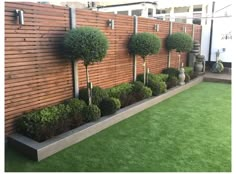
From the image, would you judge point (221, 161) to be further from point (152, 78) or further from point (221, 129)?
point (152, 78)

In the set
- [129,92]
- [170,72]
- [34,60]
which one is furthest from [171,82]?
[34,60]

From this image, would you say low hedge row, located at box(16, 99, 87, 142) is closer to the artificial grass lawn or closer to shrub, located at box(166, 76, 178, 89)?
the artificial grass lawn

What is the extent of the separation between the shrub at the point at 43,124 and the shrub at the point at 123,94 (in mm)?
1552

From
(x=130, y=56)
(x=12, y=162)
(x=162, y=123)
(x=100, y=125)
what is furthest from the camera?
(x=130, y=56)

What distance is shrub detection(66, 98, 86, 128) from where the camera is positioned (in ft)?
13.3

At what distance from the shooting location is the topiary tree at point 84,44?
4031mm

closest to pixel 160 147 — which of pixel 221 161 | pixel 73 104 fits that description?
pixel 221 161

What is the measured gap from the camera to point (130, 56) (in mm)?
6426

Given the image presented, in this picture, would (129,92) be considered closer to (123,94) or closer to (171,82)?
(123,94)

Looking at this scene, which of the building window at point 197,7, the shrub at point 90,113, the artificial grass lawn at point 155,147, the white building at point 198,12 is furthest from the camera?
the building window at point 197,7

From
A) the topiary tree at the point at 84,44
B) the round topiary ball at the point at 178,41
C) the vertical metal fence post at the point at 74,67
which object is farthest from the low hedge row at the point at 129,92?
the round topiary ball at the point at 178,41

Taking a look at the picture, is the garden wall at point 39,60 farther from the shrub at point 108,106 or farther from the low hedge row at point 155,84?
the low hedge row at point 155,84

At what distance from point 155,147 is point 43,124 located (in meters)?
1.86

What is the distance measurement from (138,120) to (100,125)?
981 millimetres
